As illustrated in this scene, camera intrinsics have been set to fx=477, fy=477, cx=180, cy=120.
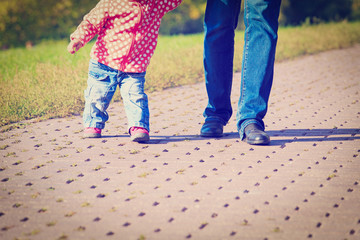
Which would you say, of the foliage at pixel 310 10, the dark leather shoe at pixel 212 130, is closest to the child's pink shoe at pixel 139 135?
the dark leather shoe at pixel 212 130

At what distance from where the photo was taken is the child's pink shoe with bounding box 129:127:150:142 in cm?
357

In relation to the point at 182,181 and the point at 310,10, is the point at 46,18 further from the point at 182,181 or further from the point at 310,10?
the point at 182,181

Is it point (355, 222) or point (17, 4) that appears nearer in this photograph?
point (355, 222)

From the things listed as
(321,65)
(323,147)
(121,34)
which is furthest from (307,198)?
(321,65)

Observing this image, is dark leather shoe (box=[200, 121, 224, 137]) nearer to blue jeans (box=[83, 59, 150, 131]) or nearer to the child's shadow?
the child's shadow

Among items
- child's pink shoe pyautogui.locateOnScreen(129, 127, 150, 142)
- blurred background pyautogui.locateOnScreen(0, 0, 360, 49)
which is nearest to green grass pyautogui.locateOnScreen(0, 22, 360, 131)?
child's pink shoe pyautogui.locateOnScreen(129, 127, 150, 142)

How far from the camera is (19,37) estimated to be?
13.0 meters

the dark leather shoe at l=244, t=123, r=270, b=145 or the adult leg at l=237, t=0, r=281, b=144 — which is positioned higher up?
the adult leg at l=237, t=0, r=281, b=144

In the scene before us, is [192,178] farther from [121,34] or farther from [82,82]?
[82,82]

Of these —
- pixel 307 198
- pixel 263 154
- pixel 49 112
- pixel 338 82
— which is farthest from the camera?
pixel 338 82

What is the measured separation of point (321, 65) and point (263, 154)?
Result: 199 inches

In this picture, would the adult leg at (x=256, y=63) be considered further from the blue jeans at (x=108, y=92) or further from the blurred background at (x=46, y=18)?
the blurred background at (x=46, y=18)

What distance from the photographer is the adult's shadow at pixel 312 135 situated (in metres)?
3.68

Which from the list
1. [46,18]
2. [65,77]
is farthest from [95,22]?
[46,18]
